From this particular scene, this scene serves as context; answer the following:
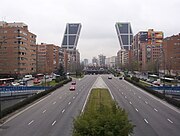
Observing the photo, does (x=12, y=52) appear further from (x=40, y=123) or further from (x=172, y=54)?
(x=40, y=123)

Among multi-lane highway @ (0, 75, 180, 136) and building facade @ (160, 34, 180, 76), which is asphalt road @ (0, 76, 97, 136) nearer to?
multi-lane highway @ (0, 75, 180, 136)

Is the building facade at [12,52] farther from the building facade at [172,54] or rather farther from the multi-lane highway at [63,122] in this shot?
the multi-lane highway at [63,122]

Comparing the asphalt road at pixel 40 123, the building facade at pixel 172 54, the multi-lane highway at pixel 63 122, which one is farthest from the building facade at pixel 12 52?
the asphalt road at pixel 40 123

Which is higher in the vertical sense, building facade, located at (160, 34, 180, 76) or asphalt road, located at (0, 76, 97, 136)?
building facade, located at (160, 34, 180, 76)

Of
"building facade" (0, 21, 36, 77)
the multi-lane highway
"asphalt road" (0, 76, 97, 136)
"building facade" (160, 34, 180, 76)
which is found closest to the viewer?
the multi-lane highway

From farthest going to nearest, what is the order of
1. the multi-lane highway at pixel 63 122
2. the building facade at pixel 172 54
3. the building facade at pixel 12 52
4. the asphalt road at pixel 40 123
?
1. the building facade at pixel 172 54
2. the building facade at pixel 12 52
3. the asphalt road at pixel 40 123
4. the multi-lane highway at pixel 63 122

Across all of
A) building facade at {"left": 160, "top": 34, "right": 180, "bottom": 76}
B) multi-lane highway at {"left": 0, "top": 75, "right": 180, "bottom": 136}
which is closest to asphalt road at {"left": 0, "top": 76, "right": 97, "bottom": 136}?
multi-lane highway at {"left": 0, "top": 75, "right": 180, "bottom": 136}

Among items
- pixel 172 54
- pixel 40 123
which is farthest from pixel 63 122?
pixel 172 54

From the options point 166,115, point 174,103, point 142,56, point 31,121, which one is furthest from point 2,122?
point 142,56

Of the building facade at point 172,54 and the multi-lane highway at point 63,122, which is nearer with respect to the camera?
the multi-lane highway at point 63,122

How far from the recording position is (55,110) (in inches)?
1534

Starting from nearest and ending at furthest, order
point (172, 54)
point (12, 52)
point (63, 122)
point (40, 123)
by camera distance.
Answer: point (40, 123), point (63, 122), point (12, 52), point (172, 54)

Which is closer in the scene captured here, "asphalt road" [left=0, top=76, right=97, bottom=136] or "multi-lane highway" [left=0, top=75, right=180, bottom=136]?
"multi-lane highway" [left=0, top=75, right=180, bottom=136]

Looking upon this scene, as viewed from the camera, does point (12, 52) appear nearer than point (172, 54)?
Yes
